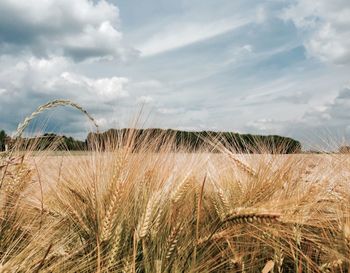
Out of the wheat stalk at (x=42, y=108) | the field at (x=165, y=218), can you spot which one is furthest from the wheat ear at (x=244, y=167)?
the wheat stalk at (x=42, y=108)

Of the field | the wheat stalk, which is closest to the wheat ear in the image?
the field

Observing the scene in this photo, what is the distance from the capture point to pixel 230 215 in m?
1.42

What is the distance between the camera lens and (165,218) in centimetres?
160

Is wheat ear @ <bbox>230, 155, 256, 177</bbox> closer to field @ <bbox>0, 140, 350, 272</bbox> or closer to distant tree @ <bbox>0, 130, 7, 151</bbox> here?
field @ <bbox>0, 140, 350, 272</bbox>

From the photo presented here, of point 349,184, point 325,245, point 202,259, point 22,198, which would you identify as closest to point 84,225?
point 22,198

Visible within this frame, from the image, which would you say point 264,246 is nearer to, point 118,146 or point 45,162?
point 118,146

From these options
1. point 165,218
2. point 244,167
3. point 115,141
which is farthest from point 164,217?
point 244,167

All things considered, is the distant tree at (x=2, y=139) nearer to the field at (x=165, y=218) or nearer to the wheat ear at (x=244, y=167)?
the field at (x=165, y=218)

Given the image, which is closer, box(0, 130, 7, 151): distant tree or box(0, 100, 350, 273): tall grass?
box(0, 100, 350, 273): tall grass

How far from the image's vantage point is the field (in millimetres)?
1439

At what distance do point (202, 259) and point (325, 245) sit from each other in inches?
17.7

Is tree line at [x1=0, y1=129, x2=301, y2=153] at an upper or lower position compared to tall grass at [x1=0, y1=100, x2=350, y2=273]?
upper

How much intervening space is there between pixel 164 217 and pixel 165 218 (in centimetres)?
4

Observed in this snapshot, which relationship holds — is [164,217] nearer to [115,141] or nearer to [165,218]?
[165,218]
